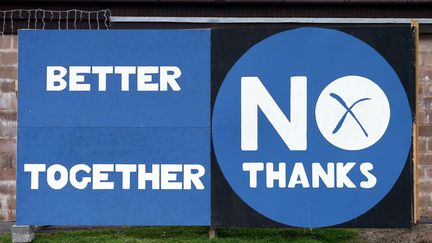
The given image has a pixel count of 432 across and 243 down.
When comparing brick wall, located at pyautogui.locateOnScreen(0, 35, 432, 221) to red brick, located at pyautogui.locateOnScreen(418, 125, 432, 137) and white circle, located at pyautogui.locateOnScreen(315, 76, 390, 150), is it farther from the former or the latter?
white circle, located at pyautogui.locateOnScreen(315, 76, 390, 150)

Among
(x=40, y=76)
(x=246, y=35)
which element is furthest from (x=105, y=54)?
(x=246, y=35)

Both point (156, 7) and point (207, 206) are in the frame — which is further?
point (156, 7)

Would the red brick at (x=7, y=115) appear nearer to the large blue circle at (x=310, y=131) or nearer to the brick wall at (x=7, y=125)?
the brick wall at (x=7, y=125)

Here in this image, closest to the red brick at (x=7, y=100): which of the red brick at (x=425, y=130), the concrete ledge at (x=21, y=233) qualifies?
the concrete ledge at (x=21, y=233)

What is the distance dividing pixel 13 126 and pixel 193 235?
10.6 ft

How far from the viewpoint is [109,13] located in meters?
7.93

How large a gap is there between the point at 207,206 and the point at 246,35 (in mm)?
2022

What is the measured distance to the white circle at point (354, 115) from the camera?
240 inches

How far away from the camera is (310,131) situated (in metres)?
6.12

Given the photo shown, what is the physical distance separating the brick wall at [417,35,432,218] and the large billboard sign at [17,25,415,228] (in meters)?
1.94

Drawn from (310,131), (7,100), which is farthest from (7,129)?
(310,131)

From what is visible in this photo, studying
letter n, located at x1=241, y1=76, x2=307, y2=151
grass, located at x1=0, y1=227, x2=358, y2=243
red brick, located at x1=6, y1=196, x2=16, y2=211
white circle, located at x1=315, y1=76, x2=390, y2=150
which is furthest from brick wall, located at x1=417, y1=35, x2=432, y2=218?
red brick, located at x1=6, y1=196, x2=16, y2=211

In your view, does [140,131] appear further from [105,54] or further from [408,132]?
[408,132]

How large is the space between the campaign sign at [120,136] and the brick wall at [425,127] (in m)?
3.53
